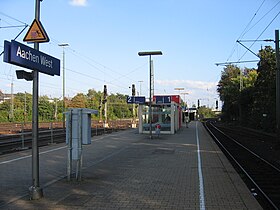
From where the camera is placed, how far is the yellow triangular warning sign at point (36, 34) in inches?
289

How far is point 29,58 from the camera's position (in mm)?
6984

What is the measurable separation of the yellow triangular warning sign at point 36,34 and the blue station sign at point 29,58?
27 cm

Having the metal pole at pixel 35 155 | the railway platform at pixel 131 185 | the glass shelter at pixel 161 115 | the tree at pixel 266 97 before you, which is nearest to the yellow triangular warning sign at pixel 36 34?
the metal pole at pixel 35 155

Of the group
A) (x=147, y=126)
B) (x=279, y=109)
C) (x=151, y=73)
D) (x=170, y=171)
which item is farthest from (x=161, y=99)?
(x=170, y=171)

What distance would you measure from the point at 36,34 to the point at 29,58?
25.9 inches

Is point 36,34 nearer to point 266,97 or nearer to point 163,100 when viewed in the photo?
point 163,100

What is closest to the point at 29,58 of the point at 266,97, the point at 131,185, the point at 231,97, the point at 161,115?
the point at 131,185

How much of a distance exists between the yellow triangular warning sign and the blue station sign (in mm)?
265

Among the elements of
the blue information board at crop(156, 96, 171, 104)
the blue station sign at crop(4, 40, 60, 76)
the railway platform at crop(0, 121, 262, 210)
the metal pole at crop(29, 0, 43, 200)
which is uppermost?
the blue information board at crop(156, 96, 171, 104)

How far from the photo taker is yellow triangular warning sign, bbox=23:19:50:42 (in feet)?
24.1

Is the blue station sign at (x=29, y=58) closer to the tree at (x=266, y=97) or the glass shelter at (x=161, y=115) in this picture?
the glass shelter at (x=161, y=115)

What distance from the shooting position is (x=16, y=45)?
6500mm

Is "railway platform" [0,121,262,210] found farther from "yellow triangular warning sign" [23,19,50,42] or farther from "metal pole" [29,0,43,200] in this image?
"yellow triangular warning sign" [23,19,50,42]

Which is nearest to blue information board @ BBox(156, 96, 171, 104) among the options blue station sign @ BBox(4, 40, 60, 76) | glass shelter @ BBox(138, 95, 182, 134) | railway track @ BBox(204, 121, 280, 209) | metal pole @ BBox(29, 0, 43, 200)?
glass shelter @ BBox(138, 95, 182, 134)
